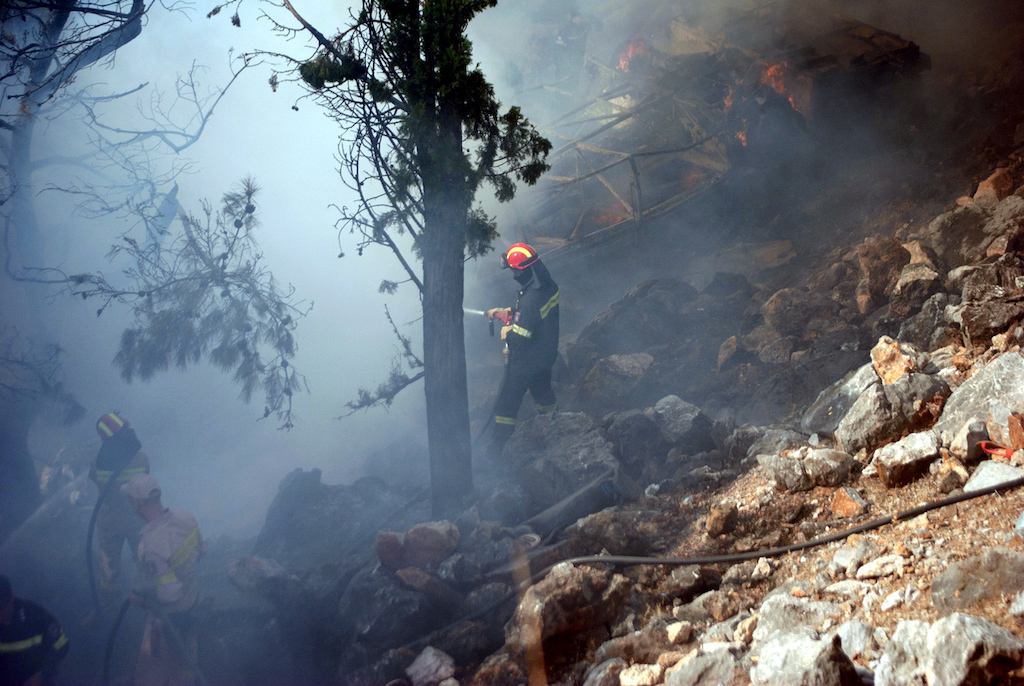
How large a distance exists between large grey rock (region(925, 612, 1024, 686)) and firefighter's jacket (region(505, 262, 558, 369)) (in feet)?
14.4

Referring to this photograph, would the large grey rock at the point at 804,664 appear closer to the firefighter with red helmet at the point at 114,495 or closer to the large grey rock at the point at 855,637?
the large grey rock at the point at 855,637

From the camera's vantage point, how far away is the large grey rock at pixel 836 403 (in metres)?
4.03

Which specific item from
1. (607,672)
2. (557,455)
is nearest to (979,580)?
(607,672)

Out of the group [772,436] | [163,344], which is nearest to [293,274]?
[163,344]

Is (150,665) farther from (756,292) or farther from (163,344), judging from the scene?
(756,292)

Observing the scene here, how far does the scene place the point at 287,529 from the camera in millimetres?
6242

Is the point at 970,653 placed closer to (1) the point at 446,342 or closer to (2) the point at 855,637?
(2) the point at 855,637

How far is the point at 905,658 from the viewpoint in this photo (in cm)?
159

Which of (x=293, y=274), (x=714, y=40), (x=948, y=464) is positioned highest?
(x=714, y=40)

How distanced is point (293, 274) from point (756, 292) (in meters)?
11.3

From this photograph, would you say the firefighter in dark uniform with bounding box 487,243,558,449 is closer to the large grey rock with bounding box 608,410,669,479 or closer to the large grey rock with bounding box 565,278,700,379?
the large grey rock with bounding box 608,410,669,479

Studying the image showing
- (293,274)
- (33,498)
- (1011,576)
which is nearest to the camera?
(1011,576)

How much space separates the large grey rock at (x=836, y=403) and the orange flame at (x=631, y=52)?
12263 millimetres

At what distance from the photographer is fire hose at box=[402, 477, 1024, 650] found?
2.33 m
